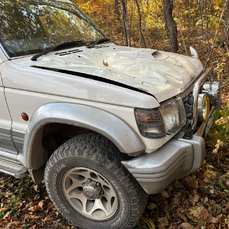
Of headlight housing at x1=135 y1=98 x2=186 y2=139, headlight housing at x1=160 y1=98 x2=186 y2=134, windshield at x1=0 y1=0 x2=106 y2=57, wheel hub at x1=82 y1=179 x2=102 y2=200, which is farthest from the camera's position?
windshield at x1=0 y1=0 x2=106 y2=57

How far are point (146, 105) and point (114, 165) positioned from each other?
0.56 metres

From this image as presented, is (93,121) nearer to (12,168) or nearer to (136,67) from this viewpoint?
(136,67)

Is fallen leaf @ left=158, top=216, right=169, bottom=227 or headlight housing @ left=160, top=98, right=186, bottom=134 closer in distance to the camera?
headlight housing @ left=160, top=98, right=186, bottom=134

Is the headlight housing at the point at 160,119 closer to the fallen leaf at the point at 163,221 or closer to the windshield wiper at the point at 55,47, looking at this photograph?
the fallen leaf at the point at 163,221

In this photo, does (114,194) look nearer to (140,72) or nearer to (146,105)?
(146,105)

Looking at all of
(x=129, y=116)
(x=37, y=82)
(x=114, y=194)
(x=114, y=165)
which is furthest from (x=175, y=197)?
(x=37, y=82)

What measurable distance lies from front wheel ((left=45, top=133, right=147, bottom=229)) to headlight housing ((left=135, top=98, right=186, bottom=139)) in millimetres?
366

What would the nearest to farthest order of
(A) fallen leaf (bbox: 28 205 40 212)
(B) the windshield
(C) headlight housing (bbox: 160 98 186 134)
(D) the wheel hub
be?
(C) headlight housing (bbox: 160 98 186 134) → (D) the wheel hub → (B) the windshield → (A) fallen leaf (bbox: 28 205 40 212)

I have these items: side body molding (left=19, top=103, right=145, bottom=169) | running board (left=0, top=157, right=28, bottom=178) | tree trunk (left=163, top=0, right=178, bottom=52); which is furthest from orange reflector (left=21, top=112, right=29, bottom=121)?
tree trunk (left=163, top=0, right=178, bottom=52)

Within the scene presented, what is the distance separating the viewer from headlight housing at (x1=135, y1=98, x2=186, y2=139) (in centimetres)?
162

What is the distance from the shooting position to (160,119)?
1653 millimetres

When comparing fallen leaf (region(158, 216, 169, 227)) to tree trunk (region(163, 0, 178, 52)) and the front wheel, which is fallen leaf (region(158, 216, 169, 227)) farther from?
tree trunk (region(163, 0, 178, 52))

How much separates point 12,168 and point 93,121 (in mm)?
1179

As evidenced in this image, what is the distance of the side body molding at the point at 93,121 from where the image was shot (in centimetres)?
164
